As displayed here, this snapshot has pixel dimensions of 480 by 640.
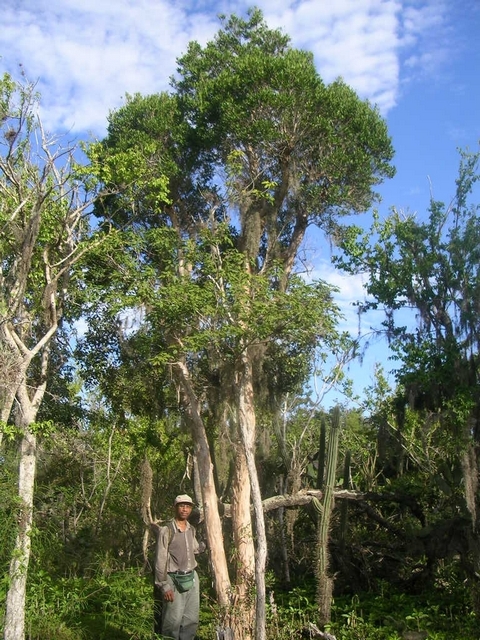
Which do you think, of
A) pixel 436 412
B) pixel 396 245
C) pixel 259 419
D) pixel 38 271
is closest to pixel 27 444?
pixel 38 271

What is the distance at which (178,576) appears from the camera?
711 cm

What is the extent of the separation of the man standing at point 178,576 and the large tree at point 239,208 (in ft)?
8.99

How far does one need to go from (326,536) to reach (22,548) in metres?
4.11

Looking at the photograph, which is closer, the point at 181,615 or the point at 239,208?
the point at 181,615

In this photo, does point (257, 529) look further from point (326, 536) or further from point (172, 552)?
point (172, 552)

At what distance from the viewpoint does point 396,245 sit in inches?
450

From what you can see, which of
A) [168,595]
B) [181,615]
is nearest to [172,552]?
[168,595]

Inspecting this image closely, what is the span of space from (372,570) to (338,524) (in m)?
1.03

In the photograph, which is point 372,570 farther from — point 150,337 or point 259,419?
point 150,337

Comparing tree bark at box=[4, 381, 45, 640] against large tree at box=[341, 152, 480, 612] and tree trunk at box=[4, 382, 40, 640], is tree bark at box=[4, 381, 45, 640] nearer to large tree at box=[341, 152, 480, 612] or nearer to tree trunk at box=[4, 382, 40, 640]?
tree trunk at box=[4, 382, 40, 640]

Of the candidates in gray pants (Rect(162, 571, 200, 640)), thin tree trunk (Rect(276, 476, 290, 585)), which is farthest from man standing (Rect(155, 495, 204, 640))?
thin tree trunk (Rect(276, 476, 290, 585))

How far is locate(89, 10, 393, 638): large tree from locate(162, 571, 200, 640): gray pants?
2.69m

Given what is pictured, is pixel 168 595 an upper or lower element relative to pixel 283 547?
→ lower

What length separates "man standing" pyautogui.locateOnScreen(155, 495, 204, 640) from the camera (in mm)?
6988
